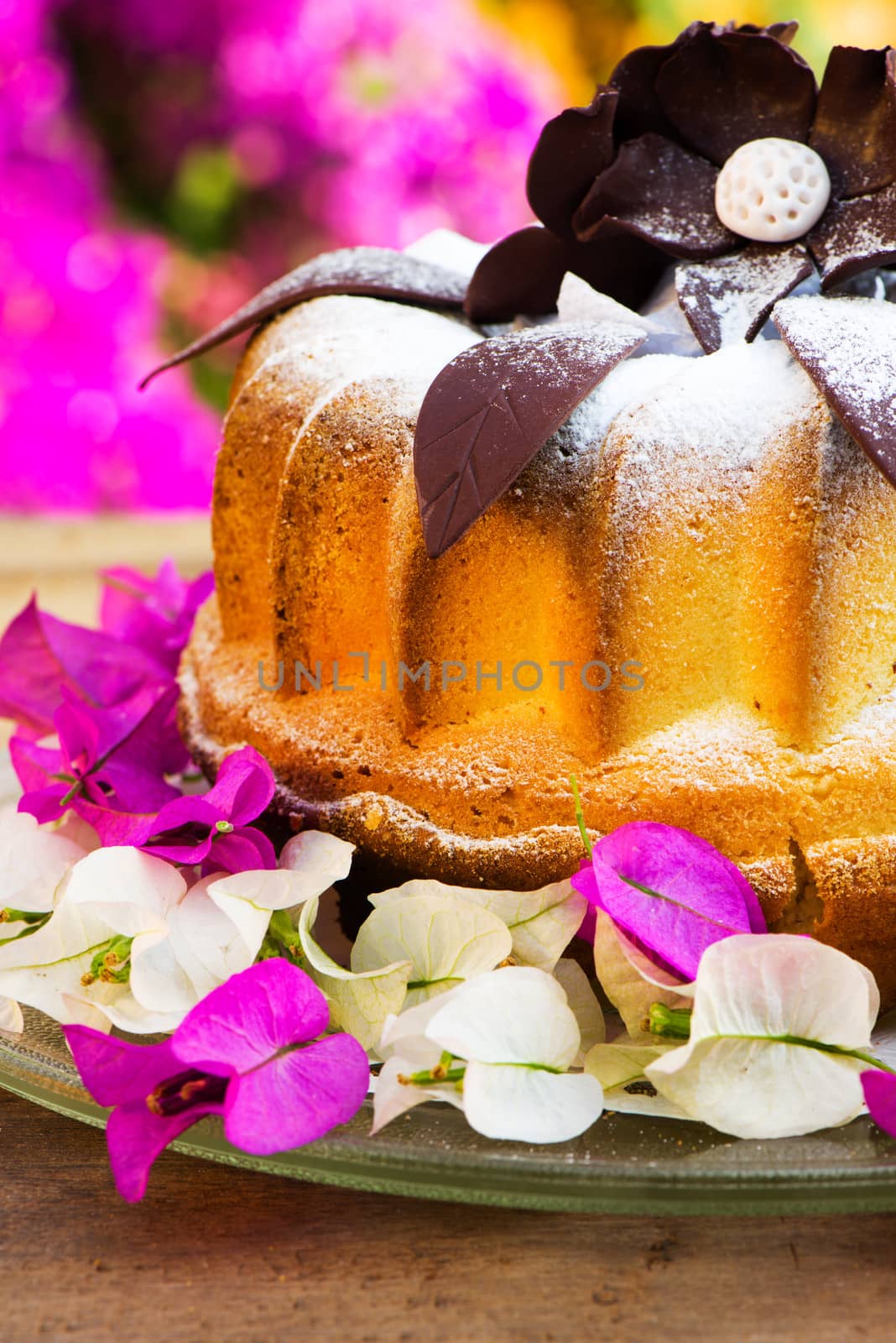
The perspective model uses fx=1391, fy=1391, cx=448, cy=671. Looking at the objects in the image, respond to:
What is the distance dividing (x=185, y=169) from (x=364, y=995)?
1.75m

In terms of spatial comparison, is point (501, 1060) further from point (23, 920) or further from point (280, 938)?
point (23, 920)

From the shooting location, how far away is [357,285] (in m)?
0.91

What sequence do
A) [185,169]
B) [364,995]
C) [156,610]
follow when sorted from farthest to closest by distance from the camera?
[185,169] < [156,610] < [364,995]

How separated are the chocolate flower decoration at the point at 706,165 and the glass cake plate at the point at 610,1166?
427mm

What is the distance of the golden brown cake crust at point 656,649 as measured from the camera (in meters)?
0.71

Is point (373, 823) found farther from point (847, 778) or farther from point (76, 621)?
point (76, 621)

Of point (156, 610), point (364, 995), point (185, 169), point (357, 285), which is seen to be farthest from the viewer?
point (185, 169)

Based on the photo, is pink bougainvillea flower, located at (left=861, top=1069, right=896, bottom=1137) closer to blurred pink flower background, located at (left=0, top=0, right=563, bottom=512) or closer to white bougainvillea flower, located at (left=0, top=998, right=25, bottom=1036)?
white bougainvillea flower, located at (left=0, top=998, right=25, bottom=1036)

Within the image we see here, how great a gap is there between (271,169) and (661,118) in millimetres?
1359

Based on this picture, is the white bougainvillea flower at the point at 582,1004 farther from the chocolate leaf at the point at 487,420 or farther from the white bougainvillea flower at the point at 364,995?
the chocolate leaf at the point at 487,420

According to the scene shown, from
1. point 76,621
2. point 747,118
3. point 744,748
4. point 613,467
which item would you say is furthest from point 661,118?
point 76,621

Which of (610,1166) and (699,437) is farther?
(699,437)

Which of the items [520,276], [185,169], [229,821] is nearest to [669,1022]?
[229,821]

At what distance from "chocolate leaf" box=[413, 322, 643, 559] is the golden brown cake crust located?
40 mm
